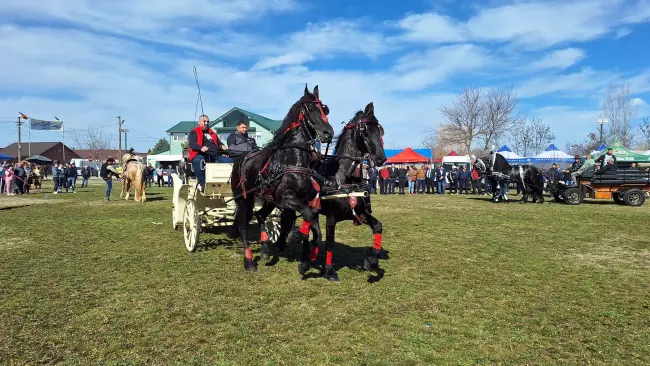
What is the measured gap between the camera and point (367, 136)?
6543 mm

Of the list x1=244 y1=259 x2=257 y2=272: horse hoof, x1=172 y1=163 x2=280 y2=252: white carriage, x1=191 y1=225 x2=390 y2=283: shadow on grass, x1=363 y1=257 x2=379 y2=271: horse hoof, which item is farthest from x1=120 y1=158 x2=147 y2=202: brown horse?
x1=363 y1=257 x2=379 y2=271: horse hoof

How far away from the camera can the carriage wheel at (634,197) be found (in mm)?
17797

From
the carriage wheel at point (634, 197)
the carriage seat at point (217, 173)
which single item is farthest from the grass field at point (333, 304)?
the carriage wheel at point (634, 197)

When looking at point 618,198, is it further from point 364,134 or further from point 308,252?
point 308,252

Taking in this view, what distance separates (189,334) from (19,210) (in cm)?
1562

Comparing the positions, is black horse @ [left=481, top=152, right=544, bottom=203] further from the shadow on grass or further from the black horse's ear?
the black horse's ear

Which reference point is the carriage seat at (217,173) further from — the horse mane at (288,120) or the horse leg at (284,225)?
the horse mane at (288,120)

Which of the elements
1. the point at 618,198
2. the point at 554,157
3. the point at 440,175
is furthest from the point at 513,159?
the point at 618,198

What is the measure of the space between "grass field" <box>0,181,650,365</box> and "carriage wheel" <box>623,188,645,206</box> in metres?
9.64

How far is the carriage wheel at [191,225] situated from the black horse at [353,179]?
2.63 meters

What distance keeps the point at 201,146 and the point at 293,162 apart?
2.81m

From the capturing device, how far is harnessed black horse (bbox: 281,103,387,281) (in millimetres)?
6410

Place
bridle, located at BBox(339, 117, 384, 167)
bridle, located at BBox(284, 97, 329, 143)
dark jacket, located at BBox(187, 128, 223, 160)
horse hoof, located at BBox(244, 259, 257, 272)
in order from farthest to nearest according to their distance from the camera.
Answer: dark jacket, located at BBox(187, 128, 223, 160), horse hoof, located at BBox(244, 259, 257, 272), bridle, located at BBox(339, 117, 384, 167), bridle, located at BBox(284, 97, 329, 143)

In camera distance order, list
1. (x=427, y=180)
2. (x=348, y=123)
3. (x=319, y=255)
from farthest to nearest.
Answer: (x=427, y=180) → (x=319, y=255) → (x=348, y=123)
